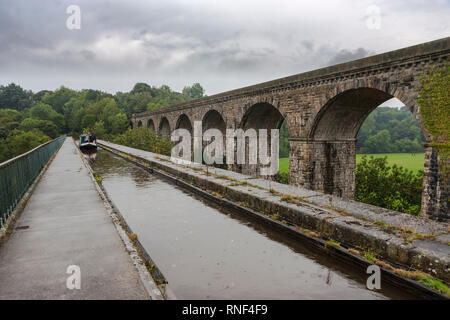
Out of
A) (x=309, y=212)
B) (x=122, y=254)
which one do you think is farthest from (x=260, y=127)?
(x=122, y=254)

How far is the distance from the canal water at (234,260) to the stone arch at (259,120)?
36.4 feet

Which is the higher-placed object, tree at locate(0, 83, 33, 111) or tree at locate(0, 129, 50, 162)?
tree at locate(0, 83, 33, 111)

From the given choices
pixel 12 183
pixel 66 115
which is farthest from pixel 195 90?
pixel 12 183

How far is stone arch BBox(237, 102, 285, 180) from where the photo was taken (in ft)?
56.8

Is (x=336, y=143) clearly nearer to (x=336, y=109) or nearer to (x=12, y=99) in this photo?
(x=336, y=109)

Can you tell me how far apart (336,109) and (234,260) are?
32.2 feet

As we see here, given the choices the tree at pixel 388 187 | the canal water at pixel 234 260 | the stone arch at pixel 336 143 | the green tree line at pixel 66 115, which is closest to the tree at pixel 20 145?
the green tree line at pixel 66 115

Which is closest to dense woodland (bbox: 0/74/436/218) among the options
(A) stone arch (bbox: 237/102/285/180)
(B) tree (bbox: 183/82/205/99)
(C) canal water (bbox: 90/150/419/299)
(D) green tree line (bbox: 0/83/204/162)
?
(D) green tree line (bbox: 0/83/204/162)

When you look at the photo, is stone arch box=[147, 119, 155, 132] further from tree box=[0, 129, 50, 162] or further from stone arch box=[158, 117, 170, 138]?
tree box=[0, 129, 50, 162]

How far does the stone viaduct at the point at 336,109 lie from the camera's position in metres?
8.25

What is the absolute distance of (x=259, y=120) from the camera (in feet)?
60.5

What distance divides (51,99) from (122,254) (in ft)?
406

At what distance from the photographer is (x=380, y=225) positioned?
452 cm

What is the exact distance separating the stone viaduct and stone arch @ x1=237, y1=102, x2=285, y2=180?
6 cm
